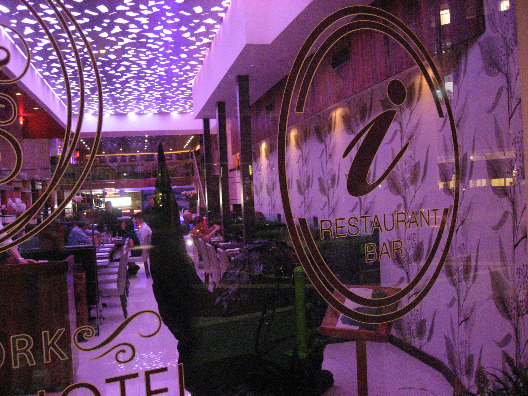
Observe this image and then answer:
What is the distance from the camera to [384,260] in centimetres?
302

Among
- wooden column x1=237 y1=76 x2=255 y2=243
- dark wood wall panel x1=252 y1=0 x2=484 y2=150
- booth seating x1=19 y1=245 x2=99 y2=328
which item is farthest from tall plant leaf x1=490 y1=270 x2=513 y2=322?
booth seating x1=19 y1=245 x2=99 y2=328

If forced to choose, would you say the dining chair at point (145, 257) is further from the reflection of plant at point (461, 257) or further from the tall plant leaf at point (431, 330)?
the tall plant leaf at point (431, 330)

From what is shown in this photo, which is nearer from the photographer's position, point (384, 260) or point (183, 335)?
point (183, 335)

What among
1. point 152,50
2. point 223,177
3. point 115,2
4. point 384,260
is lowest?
point 384,260

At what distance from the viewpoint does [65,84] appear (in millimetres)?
2033

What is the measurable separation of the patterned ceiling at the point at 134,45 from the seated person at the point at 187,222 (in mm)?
701

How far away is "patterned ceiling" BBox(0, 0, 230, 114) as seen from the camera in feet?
6.63

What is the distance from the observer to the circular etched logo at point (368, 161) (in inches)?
104

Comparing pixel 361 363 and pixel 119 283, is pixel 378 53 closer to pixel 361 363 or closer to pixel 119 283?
pixel 361 363

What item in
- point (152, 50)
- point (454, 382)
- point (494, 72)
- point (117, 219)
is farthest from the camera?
point (454, 382)

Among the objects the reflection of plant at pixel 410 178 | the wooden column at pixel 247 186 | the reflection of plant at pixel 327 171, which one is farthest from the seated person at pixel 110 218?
the reflection of plant at pixel 410 178

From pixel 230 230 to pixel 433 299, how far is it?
1843mm

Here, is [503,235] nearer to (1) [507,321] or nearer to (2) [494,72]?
(1) [507,321]

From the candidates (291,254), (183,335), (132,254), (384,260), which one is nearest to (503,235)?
(384,260)
